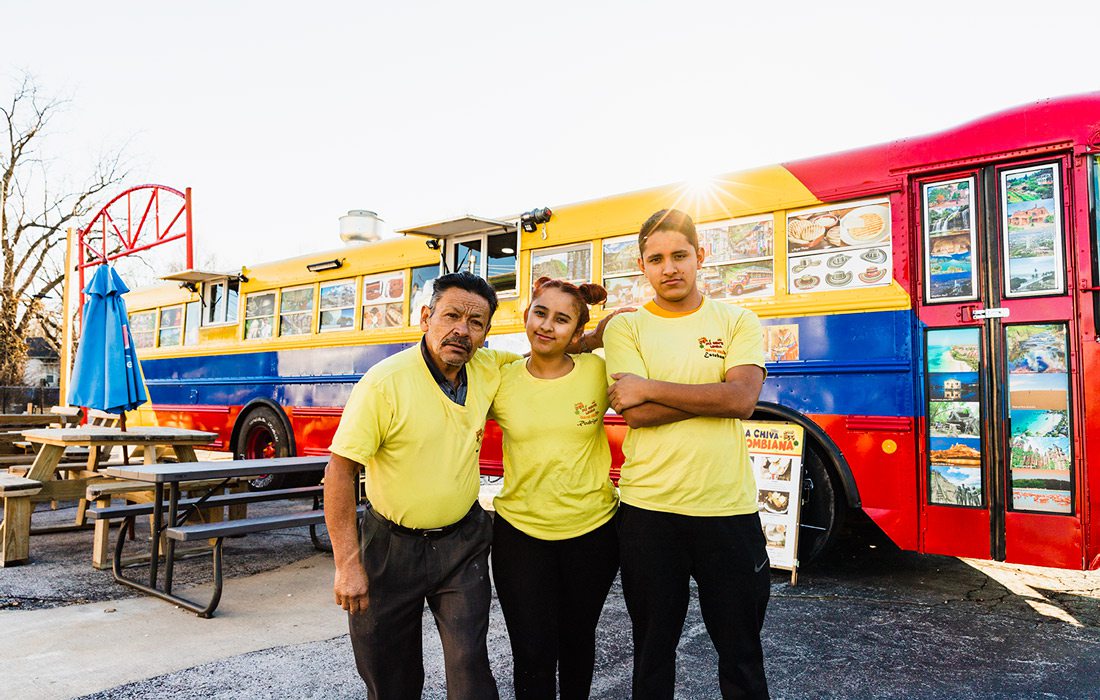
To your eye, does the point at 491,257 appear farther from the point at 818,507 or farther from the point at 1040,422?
the point at 1040,422

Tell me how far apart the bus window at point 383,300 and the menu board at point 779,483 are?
3641mm

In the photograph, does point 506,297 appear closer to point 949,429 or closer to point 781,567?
point 781,567

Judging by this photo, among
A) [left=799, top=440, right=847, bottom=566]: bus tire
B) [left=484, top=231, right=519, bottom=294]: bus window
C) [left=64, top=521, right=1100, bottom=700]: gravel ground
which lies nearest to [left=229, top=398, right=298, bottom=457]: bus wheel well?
[left=484, top=231, right=519, bottom=294]: bus window

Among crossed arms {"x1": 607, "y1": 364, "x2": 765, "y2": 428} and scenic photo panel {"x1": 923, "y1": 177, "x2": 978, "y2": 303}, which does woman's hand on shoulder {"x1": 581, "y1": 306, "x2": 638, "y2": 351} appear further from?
scenic photo panel {"x1": 923, "y1": 177, "x2": 978, "y2": 303}

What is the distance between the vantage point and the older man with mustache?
2.00 m

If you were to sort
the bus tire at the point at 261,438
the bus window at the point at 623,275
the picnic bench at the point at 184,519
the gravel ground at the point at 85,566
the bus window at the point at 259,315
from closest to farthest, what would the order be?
the picnic bench at the point at 184,519 < the gravel ground at the point at 85,566 < the bus window at the point at 623,275 < the bus tire at the point at 261,438 < the bus window at the point at 259,315

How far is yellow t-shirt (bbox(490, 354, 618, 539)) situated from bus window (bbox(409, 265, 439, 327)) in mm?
4776

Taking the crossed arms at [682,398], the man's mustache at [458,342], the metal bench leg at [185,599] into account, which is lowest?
the metal bench leg at [185,599]

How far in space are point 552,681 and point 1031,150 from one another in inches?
160

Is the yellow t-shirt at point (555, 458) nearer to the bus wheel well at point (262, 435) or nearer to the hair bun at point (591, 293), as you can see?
the hair bun at point (591, 293)

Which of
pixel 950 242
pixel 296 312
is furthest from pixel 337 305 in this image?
pixel 950 242

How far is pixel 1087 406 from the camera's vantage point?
398 cm

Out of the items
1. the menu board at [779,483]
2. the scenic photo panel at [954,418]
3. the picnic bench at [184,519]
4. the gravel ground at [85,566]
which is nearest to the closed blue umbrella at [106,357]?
the gravel ground at [85,566]

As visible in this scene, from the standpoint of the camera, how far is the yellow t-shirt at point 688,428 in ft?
6.97
